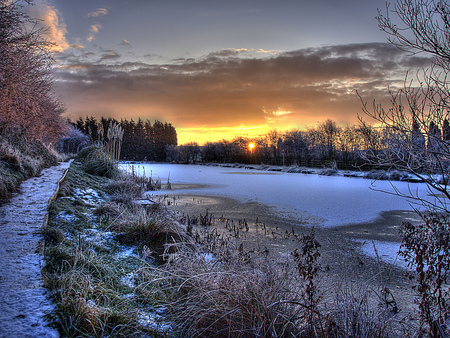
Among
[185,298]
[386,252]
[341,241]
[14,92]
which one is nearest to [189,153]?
[14,92]

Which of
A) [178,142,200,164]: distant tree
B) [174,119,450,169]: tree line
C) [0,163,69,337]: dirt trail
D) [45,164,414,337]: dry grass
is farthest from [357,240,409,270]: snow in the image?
[178,142,200,164]: distant tree

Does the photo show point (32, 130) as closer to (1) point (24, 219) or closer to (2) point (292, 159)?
(1) point (24, 219)

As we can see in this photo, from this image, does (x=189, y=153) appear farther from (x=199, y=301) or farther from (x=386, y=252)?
(x=199, y=301)

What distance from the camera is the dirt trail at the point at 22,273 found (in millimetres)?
1760

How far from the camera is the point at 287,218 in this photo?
7.74 metres

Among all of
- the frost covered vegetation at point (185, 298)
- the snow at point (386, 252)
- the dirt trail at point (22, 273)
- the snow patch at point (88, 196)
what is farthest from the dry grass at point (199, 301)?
the snow patch at point (88, 196)

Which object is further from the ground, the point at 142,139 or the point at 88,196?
the point at 142,139

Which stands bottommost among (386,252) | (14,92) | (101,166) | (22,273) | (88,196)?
(386,252)

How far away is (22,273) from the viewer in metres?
2.29

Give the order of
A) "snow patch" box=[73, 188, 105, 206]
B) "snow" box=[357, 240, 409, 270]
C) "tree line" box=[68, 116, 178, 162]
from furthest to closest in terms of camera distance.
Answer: "tree line" box=[68, 116, 178, 162], "snow patch" box=[73, 188, 105, 206], "snow" box=[357, 240, 409, 270]

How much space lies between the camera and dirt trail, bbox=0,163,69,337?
176cm

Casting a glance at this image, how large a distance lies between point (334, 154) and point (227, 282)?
136 ft

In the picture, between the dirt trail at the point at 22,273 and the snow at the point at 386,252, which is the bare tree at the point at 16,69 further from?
the snow at the point at 386,252

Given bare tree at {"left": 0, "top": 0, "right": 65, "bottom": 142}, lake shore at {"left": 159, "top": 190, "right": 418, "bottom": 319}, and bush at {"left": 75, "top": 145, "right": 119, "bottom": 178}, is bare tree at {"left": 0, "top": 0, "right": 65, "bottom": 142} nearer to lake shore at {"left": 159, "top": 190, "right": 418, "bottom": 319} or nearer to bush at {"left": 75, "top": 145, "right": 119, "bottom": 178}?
bush at {"left": 75, "top": 145, "right": 119, "bottom": 178}
